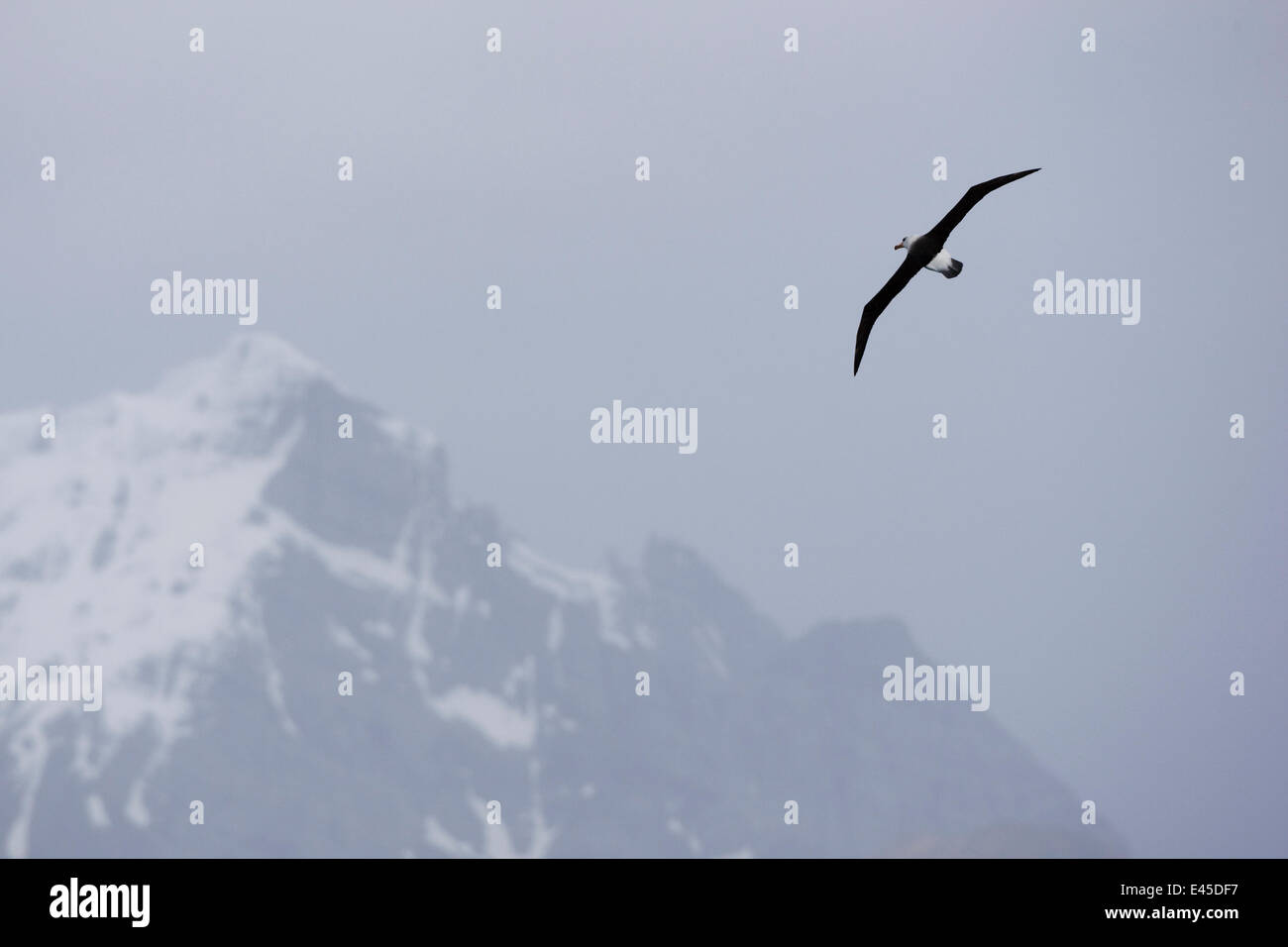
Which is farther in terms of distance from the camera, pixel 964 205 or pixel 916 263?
pixel 916 263

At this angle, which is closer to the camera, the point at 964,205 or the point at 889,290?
the point at 964,205

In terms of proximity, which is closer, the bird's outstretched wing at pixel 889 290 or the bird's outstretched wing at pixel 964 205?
the bird's outstretched wing at pixel 964 205

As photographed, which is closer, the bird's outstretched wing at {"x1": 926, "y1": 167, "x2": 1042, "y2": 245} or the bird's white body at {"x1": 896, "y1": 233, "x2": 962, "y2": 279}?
the bird's outstretched wing at {"x1": 926, "y1": 167, "x2": 1042, "y2": 245}

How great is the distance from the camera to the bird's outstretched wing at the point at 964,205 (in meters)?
16.4

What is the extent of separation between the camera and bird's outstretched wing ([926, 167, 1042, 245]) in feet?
53.7

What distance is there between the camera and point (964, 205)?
18.1 meters

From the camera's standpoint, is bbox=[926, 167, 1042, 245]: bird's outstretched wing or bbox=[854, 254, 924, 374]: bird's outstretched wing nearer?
bbox=[926, 167, 1042, 245]: bird's outstretched wing

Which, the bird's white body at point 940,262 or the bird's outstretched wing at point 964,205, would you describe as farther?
the bird's white body at point 940,262
